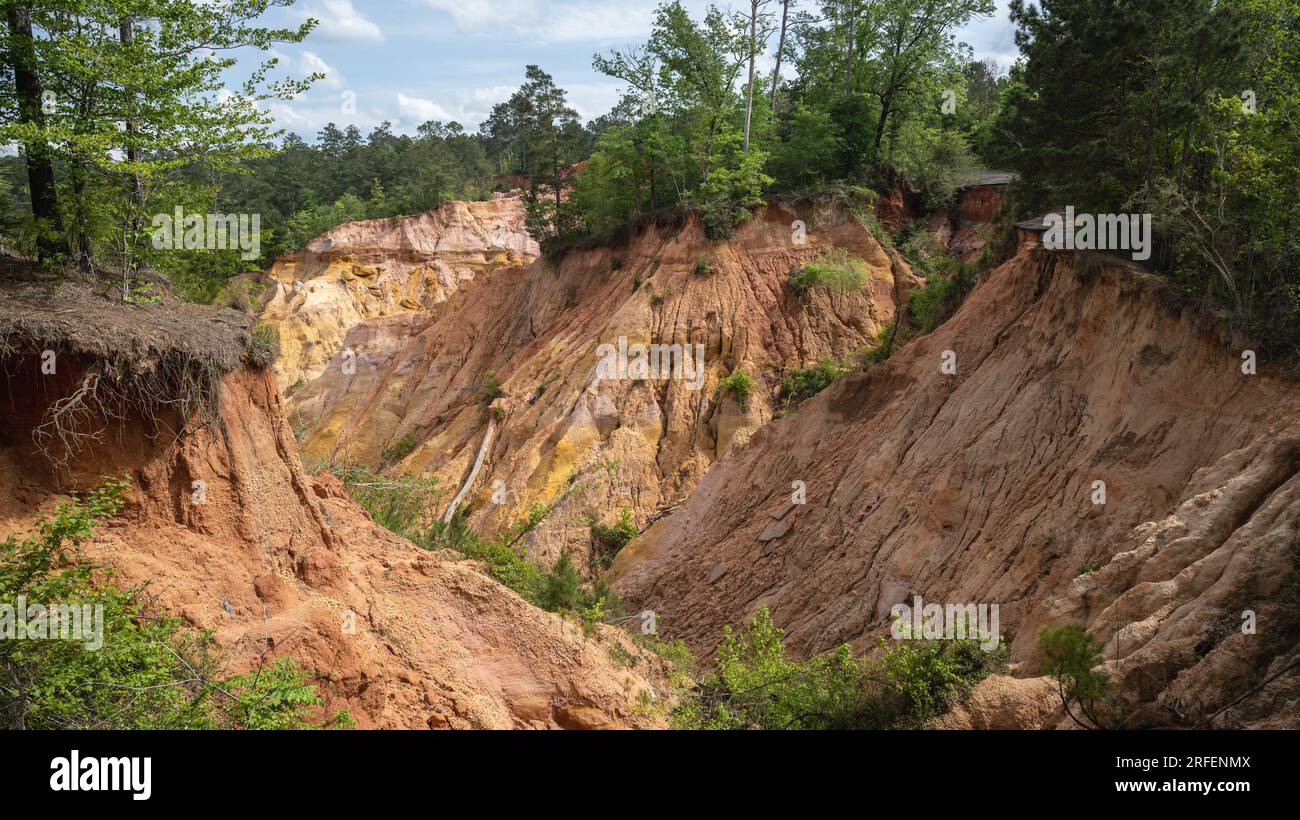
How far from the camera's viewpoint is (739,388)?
78.6 ft

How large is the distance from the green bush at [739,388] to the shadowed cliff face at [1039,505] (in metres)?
3.62

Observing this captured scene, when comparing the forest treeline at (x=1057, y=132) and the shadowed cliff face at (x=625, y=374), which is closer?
the forest treeline at (x=1057, y=132)

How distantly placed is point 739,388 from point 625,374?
11.9ft

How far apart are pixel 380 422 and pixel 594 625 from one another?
23.9 metres

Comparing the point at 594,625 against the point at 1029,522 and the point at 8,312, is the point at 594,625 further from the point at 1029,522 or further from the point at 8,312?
the point at 8,312

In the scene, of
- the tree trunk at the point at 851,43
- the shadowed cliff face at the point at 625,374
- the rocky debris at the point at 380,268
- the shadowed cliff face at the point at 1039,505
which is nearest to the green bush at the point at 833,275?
the shadowed cliff face at the point at 625,374

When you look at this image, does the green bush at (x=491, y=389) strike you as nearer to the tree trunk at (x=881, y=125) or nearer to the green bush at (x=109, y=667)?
the tree trunk at (x=881, y=125)

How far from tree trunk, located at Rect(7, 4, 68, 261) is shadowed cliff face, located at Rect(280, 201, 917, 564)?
1011 cm

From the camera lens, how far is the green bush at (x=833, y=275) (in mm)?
25875

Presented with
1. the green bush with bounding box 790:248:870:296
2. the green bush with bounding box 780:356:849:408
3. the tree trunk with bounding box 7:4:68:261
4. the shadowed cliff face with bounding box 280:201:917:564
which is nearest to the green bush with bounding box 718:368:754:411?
the shadowed cliff face with bounding box 280:201:917:564

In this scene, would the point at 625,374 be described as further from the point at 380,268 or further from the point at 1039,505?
the point at 380,268

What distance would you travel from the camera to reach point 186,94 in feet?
35.5

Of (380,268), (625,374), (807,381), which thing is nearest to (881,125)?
(807,381)
